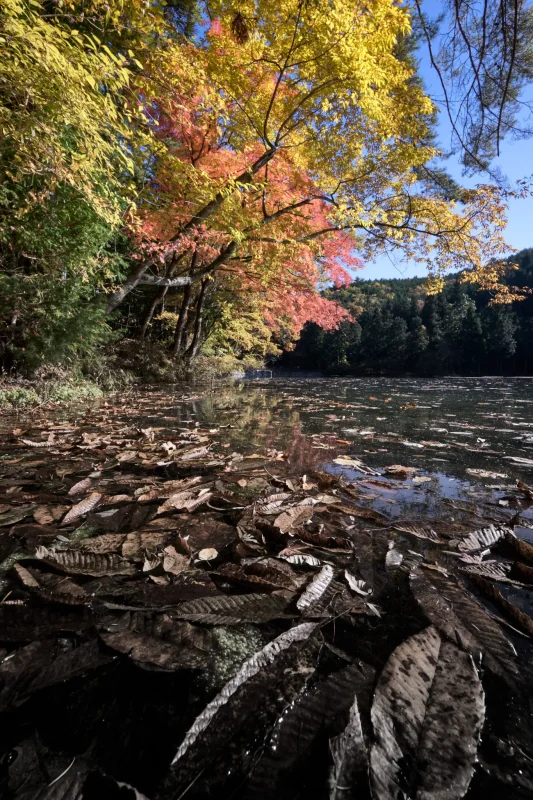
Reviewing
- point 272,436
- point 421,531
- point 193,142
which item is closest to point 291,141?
point 193,142

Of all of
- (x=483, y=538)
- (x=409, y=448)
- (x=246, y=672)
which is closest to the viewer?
(x=246, y=672)

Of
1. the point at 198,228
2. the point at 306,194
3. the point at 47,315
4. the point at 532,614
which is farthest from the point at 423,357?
the point at 532,614

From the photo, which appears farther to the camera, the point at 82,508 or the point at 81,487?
the point at 81,487

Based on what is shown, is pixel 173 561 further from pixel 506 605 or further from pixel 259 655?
pixel 506 605

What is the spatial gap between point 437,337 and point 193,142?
3330cm

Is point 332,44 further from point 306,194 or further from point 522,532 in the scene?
point 522,532

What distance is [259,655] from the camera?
667 millimetres

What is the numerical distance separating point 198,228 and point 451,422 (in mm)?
6072

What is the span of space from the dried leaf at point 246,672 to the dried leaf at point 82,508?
896 millimetres

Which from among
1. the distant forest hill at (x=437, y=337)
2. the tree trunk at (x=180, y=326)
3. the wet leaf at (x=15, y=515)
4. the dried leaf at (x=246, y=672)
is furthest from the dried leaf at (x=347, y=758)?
the distant forest hill at (x=437, y=337)

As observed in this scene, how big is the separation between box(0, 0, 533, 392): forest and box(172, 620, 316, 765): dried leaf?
2.04 meters

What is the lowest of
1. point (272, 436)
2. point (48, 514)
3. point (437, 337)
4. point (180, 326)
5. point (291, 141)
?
point (272, 436)

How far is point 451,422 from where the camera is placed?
13.5 feet

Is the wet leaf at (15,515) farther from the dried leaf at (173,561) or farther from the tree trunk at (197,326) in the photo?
the tree trunk at (197,326)
